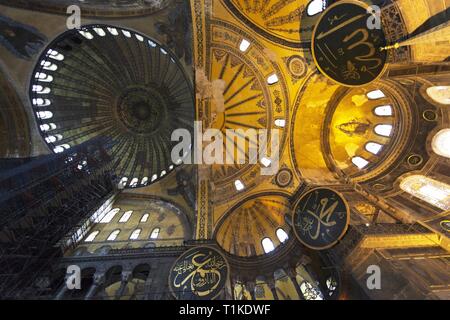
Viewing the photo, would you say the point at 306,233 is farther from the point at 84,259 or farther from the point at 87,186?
the point at 87,186

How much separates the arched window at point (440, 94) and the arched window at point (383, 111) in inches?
71.2

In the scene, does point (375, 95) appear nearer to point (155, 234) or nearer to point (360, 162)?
point (360, 162)

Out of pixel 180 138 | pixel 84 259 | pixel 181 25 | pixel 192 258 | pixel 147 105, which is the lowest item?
pixel 84 259

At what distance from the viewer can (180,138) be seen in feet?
54.9

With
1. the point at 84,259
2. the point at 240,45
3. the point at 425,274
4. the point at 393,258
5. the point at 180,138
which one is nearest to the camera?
the point at 425,274

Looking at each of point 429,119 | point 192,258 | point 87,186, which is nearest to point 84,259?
point 87,186

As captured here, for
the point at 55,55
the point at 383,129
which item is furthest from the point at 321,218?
the point at 55,55

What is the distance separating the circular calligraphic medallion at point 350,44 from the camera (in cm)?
673

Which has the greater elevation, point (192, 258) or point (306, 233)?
point (306, 233)

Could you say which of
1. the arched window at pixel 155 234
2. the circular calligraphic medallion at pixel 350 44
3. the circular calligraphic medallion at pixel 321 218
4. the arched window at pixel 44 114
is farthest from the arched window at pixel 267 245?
the arched window at pixel 44 114

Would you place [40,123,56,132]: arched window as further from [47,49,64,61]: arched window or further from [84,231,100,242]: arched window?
[84,231,100,242]: arched window

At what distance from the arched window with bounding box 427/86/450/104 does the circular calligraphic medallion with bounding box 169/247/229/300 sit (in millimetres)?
11742

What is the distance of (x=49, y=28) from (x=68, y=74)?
3928mm
